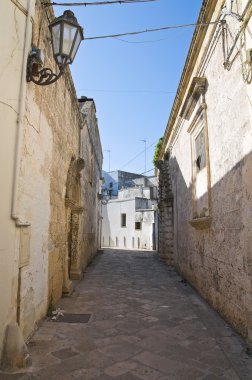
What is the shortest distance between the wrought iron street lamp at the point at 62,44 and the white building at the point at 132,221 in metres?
20.5

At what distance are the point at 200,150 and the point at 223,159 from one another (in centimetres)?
207

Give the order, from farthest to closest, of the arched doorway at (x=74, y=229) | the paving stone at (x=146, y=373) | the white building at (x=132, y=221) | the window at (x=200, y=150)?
the white building at (x=132, y=221), the arched doorway at (x=74, y=229), the window at (x=200, y=150), the paving stone at (x=146, y=373)

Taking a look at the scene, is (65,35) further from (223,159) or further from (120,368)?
(120,368)

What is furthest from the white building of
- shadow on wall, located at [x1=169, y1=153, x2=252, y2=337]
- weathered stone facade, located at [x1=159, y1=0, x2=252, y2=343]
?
shadow on wall, located at [x1=169, y1=153, x2=252, y2=337]

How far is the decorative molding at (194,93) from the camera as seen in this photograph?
556 centimetres

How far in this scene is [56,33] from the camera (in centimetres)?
337

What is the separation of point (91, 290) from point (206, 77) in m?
4.84

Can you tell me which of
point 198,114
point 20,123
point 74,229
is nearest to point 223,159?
point 198,114

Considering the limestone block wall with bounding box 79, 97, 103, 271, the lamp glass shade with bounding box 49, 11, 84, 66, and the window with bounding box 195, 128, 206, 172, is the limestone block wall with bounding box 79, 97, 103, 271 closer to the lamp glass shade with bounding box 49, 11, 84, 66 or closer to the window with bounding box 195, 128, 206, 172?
the window with bounding box 195, 128, 206, 172

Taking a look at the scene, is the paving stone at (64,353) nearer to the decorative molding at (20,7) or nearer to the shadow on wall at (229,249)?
the shadow on wall at (229,249)

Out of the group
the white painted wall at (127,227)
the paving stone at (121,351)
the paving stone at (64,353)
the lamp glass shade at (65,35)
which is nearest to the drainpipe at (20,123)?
the lamp glass shade at (65,35)

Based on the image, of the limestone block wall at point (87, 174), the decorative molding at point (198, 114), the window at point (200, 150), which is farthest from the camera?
the limestone block wall at point (87, 174)

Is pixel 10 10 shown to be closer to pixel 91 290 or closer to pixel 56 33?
pixel 56 33

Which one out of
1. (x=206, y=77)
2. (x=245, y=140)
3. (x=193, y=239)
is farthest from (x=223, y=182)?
(x=193, y=239)
